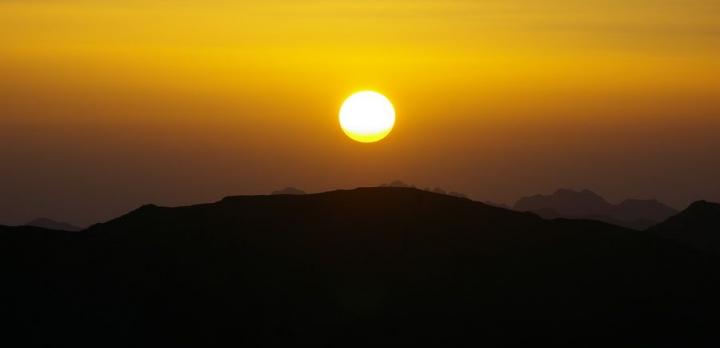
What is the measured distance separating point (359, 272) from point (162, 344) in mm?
12199

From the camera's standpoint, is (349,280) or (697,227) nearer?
(349,280)

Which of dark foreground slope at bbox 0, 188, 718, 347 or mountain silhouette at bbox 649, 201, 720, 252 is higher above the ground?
mountain silhouette at bbox 649, 201, 720, 252

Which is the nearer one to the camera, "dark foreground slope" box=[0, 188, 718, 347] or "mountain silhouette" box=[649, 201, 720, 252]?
"dark foreground slope" box=[0, 188, 718, 347]

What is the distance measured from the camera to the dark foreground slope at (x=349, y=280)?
183 ft

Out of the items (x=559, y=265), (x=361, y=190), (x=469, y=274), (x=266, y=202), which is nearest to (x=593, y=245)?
(x=559, y=265)

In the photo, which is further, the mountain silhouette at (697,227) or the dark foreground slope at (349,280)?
the mountain silhouette at (697,227)

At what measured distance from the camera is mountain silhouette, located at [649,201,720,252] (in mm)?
112312

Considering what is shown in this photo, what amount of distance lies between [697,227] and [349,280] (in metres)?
68.0

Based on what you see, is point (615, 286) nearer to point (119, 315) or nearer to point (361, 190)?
point (361, 190)

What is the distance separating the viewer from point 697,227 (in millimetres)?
118875

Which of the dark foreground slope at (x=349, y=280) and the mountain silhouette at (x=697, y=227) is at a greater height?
the mountain silhouette at (x=697, y=227)

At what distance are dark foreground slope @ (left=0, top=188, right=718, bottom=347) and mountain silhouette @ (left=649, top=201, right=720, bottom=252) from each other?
141 ft

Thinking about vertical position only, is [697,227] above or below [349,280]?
above

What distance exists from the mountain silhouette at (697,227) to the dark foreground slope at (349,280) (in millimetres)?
42861
